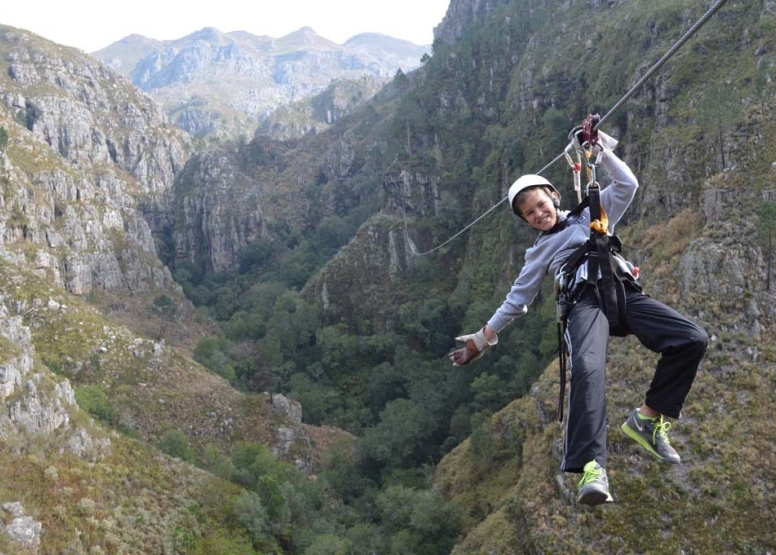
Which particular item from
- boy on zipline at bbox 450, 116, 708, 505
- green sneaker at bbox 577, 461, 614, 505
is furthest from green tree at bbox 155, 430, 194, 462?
green sneaker at bbox 577, 461, 614, 505

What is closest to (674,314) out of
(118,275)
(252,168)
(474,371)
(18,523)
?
(18,523)

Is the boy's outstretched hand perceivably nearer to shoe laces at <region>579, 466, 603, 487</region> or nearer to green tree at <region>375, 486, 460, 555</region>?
shoe laces at <region>579, 466, 603, 487</region>

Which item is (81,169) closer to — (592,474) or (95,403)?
(95,403)

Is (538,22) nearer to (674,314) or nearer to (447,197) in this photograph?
(447,197)

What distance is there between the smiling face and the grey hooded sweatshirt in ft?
0.62

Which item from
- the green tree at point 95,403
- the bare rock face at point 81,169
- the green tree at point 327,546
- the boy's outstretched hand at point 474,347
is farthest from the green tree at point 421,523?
the bare rock face at point 81,169

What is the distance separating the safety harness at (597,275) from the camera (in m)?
5.01

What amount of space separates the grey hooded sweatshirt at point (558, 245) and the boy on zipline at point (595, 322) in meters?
0.01

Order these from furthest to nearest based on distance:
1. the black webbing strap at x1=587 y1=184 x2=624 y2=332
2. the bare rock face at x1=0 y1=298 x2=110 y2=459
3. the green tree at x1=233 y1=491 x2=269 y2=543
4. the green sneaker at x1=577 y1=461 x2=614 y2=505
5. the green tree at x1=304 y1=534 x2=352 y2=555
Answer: the green tree at x1=304 y1=534 x2=352 y2=555
the green tree at x1=233 y1=491 x2=269 y2=543
the bare rock face at x1=0 y1=298 x2=110 y2=459
the black webbing strap at x1=587 y1=184 x2=624 y2=332
the green sneaker at x1=577 y1=461 x2=614 y2=505

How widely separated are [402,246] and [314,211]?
165ft

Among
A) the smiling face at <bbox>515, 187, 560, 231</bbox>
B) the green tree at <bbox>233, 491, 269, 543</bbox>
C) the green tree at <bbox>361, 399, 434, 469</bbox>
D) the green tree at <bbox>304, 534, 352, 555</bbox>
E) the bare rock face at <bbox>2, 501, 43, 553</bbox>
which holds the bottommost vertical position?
the green tree at <bbox>361, 399, 434, 469</bbox>

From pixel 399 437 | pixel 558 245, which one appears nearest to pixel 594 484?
pixel 558 245

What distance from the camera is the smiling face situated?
5594mm

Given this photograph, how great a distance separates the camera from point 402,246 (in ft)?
250
